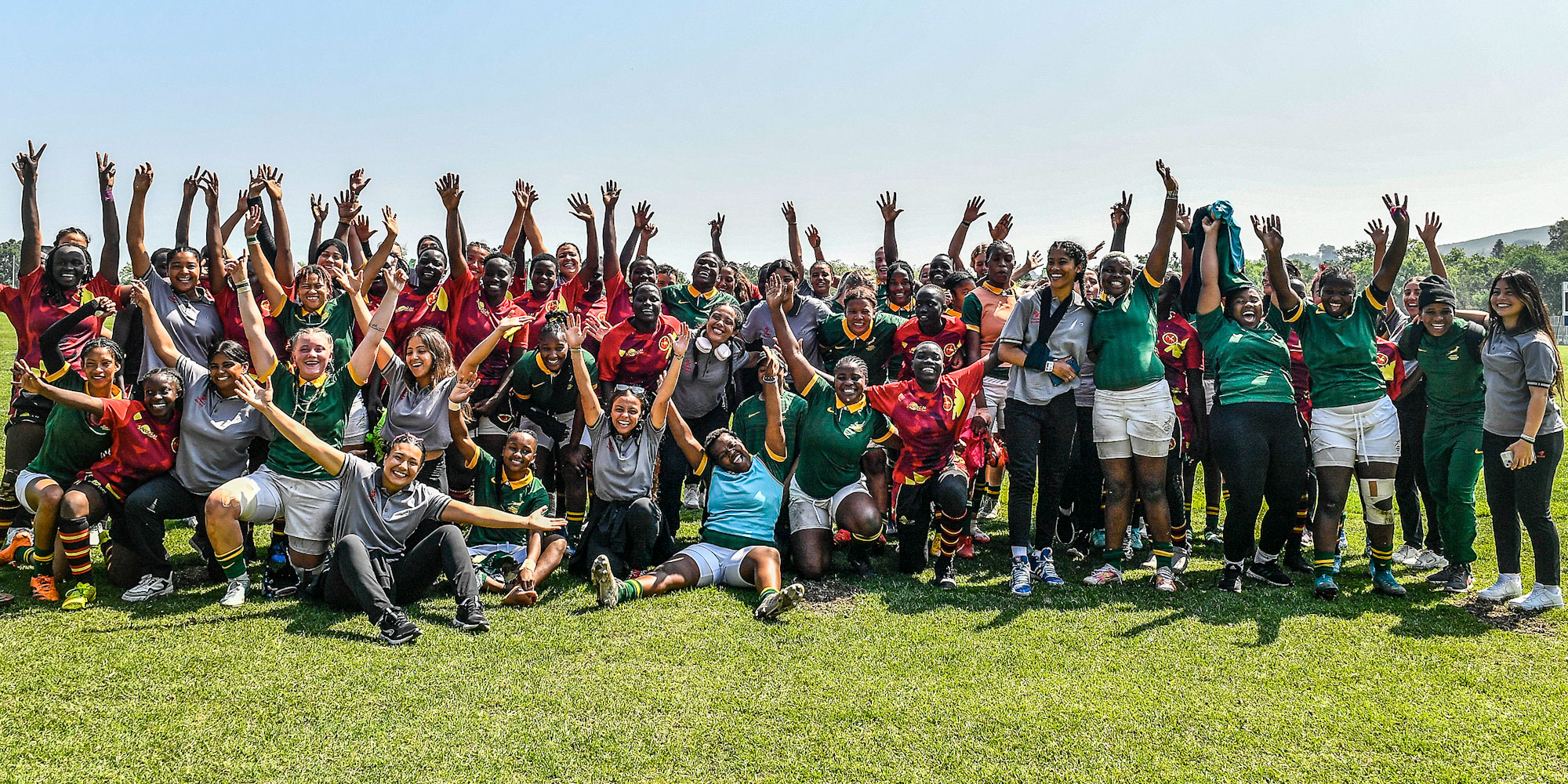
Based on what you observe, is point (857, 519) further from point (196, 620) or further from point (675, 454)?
point (196, 620)

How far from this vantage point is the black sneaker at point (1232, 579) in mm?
6539

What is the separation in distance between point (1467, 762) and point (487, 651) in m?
4.59

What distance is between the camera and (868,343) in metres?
7.87

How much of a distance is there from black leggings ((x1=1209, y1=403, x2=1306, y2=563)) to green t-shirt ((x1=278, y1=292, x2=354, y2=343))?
6.15 m

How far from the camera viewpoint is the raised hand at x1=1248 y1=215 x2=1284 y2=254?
656cm

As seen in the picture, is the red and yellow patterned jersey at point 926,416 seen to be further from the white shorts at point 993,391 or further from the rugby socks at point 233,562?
the rugby socks at point 233,562

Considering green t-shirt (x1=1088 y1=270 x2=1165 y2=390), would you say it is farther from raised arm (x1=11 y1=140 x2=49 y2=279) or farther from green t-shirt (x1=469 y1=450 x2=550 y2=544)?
raised arm (x1=11 y1=140 x2=49 y2=279)

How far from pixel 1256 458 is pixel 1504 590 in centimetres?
173

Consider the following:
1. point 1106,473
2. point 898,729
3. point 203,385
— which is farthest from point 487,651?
point 1106,473

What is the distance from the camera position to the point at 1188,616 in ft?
19.7

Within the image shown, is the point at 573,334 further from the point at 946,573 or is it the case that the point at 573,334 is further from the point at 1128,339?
the point at 1128,339

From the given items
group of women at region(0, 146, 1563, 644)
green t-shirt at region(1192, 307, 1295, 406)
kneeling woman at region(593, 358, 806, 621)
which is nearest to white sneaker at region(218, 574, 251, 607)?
group of women at region(0, 146, 1563, 644)

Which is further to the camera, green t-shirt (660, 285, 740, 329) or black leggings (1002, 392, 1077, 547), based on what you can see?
green t-shirt (660, 285, 740, 329)

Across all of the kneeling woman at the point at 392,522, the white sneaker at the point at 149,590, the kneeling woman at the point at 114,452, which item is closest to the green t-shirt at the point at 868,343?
the kneeling woman at the point at 392,522
